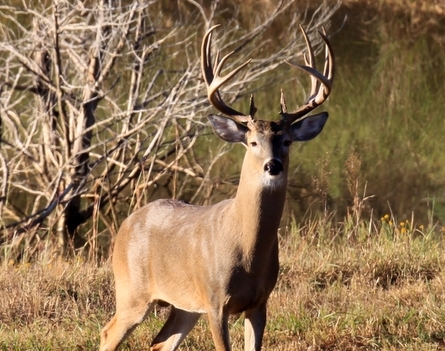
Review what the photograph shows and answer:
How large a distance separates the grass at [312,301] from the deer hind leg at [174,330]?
0.15m

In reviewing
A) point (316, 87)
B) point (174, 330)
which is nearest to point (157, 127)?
point (316, 87)

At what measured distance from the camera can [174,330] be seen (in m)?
5.96

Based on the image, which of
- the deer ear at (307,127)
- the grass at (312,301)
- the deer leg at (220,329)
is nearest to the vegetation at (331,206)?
the grass at (312,301)

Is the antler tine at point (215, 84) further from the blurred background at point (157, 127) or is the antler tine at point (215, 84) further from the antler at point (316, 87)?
the blurred background at point (157, 127)

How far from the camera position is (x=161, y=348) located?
5941 millimetres

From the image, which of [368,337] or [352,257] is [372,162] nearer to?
[352,257]

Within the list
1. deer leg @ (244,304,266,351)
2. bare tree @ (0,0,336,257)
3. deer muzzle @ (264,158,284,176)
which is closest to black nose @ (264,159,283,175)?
deer muzzle @ (264,158,284,176)

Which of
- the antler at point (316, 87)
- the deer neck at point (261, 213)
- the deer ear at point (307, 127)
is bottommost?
the deer neck at point (261, 213)

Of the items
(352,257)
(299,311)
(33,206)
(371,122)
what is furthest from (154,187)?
(299,311)

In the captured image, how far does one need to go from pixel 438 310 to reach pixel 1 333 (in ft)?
8.48

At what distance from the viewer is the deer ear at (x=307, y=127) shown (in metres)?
5.72

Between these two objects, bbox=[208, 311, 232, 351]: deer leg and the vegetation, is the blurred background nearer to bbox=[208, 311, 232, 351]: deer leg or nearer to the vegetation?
the vegetation

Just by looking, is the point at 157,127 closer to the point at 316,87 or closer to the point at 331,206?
the point at 331,206

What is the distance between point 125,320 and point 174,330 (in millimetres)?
290
